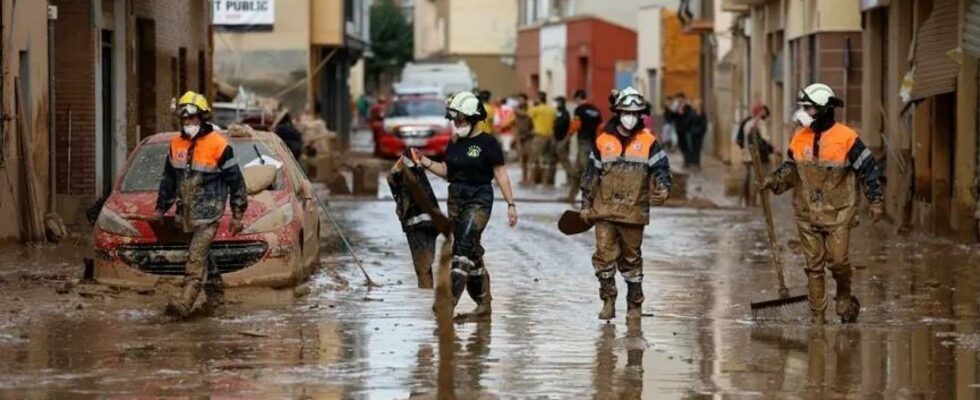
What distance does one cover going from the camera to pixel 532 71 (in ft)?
254

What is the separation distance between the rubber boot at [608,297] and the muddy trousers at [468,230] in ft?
2.68

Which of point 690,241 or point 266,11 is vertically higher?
point 266,11

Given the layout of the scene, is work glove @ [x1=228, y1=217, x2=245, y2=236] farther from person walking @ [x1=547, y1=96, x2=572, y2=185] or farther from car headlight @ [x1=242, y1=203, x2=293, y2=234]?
person walking @ [x1=547, y1=96, x2=572, y2=185]

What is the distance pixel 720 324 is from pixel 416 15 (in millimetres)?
85508

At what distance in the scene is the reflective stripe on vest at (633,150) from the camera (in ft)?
46.5

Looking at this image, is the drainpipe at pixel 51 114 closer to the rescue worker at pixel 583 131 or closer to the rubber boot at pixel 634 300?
the rubber boot at pixel 634 300

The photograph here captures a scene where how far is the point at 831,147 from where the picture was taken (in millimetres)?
14055

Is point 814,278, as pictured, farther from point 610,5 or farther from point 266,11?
point 610,5

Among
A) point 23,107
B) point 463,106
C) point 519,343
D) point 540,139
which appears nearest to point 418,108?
point 540,139

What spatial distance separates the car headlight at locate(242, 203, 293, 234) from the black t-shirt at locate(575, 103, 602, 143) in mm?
15656

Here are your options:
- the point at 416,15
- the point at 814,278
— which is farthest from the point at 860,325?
the point at 416,15

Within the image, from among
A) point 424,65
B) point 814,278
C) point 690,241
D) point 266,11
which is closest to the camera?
point 814,278

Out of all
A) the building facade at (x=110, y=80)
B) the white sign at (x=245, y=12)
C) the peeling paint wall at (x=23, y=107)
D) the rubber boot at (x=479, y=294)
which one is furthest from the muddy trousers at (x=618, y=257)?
the white sign at (x=245, y=12)

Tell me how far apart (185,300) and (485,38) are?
73549 millimetres
